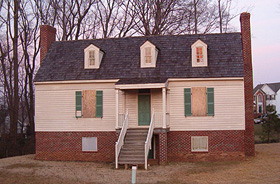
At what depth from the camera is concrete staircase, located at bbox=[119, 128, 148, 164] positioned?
18672 millimetres

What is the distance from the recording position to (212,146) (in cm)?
2073

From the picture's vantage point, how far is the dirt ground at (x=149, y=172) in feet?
49.2

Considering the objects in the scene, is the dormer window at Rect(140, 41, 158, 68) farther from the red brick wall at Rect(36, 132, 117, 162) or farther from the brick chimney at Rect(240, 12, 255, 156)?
the brick chimney at Rect(240, 12, 255, 156)

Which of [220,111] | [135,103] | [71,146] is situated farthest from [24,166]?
[220,111]

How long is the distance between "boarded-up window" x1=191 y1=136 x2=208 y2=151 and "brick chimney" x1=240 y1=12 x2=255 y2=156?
3.06 meters

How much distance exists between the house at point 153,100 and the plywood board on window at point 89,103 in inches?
2.4

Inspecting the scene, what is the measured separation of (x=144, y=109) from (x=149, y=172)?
517 cm

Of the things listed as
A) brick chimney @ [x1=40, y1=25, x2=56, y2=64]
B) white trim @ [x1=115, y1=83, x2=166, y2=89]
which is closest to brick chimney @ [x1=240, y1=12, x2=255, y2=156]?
white trim @ [x1=115, y1=83, x2=166, y2=89]

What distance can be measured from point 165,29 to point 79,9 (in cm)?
910

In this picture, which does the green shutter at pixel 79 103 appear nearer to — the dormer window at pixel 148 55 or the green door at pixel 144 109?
the green door at pixel 144 109

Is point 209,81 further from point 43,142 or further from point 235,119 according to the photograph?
point 43,142

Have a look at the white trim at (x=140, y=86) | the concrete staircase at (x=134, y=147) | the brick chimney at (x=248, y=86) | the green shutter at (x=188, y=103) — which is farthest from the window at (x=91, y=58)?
the brick chimney at (x=248, y=86)

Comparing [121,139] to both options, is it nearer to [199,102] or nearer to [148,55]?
[199,102]

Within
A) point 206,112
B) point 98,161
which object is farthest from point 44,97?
point 206,112
